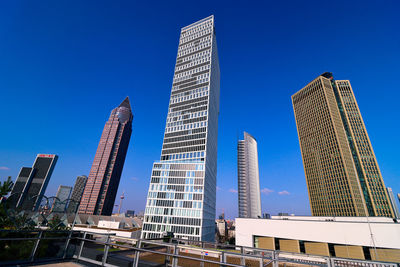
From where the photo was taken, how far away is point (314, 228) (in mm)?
36188

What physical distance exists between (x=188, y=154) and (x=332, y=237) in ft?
210

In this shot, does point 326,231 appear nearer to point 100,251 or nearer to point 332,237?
point 332,237

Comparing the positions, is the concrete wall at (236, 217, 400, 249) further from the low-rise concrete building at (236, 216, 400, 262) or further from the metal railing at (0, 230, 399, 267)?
the metal railing at (0, 230, 399, 267)

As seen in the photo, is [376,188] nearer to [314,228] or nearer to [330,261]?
[314,228]

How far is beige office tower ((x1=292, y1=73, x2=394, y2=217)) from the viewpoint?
99125 millimetres

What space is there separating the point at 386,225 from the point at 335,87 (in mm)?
139216

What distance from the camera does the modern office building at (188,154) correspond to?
7350 cm

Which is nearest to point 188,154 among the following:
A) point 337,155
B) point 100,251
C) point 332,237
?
point 332,237

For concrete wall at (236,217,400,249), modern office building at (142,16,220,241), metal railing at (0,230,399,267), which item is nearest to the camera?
metal railing at (0,230,399,267)

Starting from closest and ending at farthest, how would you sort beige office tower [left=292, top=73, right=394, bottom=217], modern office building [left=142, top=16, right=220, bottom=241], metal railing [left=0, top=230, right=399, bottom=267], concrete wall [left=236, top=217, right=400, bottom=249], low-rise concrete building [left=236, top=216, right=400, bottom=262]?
metal railing [left=0, top=230, right=399, bottom=267] → low-rise concrete building [left=236, top=216, right=400, bottom=262] → concrete wall [left=236, top=217, right=400, bottom=249] → modern office building [left=142, top=16, right=220, bottom=241] → beige office tower [left=292, top=73, right=394, bottom=217]

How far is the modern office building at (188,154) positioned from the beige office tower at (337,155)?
3058 inches

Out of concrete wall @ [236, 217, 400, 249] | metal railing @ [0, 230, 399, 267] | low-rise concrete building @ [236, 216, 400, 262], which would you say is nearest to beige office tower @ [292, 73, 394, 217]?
concrete wall @ [236, 217, 400, 249]

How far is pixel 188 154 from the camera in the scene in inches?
3455

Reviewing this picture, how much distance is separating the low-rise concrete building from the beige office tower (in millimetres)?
83762
